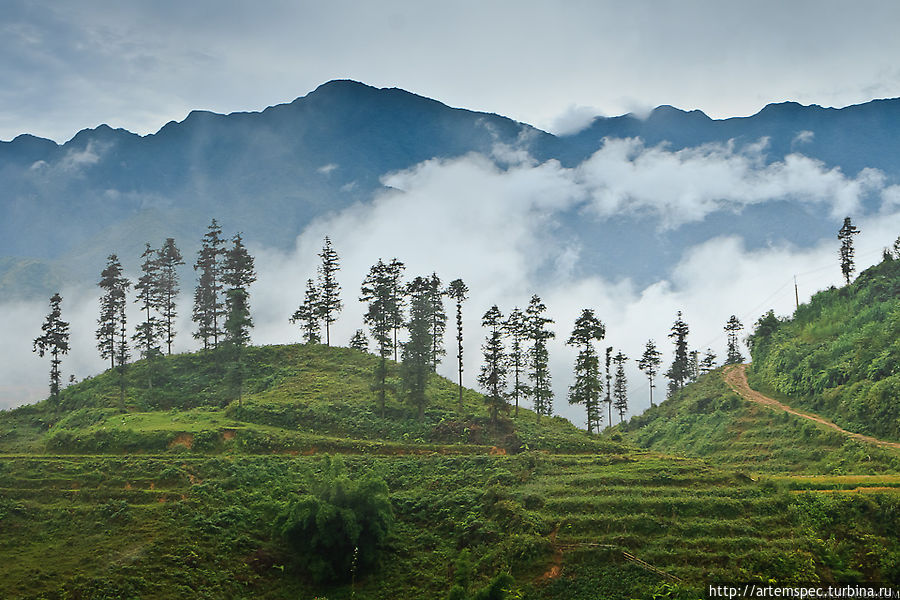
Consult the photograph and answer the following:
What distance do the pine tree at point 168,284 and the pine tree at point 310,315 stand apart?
53.6 feet

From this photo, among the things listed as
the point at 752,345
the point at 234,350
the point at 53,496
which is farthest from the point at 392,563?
the point at 752,345

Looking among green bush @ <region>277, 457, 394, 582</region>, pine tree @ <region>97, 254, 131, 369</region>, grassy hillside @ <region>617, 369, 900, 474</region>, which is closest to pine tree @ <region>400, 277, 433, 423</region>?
green bush @ <region>277, 457, 394, 582</region>

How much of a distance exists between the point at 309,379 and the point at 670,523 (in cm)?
4681

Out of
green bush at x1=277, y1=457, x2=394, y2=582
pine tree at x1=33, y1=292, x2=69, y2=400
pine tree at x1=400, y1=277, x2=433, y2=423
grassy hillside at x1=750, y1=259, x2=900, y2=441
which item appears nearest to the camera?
green bush at x1=277, y1=457, x2=394, y2=582

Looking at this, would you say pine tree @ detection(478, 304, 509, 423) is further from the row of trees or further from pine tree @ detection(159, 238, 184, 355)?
pine tree @ detection(159, 238, 184, 355)

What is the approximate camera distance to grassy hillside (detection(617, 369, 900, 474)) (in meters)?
46.7

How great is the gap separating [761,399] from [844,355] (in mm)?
10093

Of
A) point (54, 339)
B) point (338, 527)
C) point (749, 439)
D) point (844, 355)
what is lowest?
point (338, 527)

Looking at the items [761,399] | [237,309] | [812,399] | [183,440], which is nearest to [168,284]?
[237,309]

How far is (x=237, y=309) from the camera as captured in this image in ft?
213

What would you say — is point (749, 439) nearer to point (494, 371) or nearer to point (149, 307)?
point (494, 371)

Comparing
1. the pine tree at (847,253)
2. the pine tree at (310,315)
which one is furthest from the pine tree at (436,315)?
the pine tree at (847,253)

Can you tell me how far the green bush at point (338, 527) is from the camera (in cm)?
3275

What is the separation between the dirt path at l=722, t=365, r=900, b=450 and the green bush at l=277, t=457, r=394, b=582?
41643 mm
